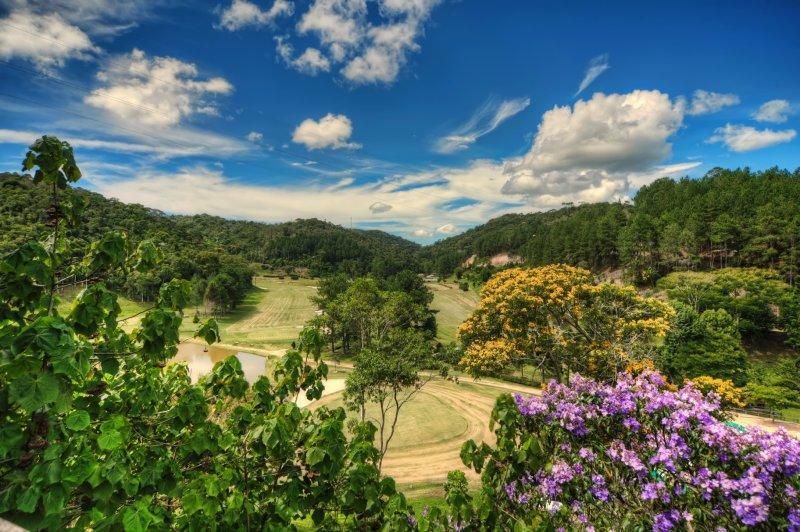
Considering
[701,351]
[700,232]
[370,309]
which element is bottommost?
[701,351]

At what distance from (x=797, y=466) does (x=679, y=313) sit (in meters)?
42.2

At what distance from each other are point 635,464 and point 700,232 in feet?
316

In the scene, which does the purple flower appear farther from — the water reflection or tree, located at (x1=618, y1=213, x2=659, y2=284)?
tree, located at (x1=618, y1=213, x2=659, y2=284)

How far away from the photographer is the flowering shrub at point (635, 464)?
3701 millimetres

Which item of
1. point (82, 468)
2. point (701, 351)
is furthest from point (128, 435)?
point (701, 351)

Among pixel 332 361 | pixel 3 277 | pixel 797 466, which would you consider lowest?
pixel 332 361

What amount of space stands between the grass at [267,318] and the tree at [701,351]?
43.4 metres

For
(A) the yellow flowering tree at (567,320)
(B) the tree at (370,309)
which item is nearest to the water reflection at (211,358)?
(B) the tree at (370,309)

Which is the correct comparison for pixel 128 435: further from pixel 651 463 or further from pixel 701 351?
pixel 701 351

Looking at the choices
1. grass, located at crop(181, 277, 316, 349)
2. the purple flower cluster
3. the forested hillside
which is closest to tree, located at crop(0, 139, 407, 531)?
the purple flower cluster

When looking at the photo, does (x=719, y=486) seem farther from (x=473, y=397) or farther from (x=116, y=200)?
(x=116, y=200)

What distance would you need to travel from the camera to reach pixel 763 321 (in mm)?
49469

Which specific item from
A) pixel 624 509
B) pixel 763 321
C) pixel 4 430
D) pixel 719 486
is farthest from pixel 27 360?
pixel 763 321

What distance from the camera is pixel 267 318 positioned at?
267 ft
